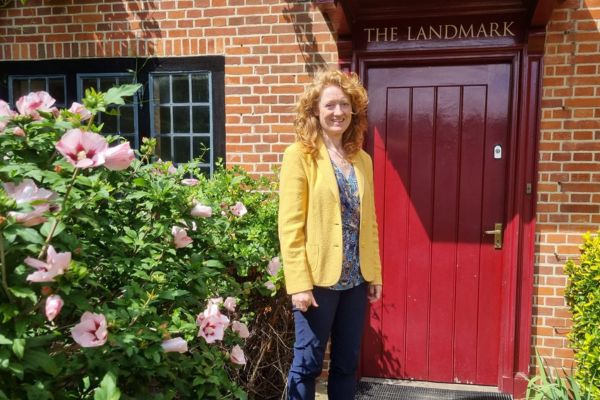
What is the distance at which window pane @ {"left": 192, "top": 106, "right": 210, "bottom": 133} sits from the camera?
387cm

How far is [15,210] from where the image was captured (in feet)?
4.43

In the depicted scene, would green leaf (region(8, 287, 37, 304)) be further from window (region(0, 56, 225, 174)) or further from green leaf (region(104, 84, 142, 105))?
window (region(0, 56, 225, 174))

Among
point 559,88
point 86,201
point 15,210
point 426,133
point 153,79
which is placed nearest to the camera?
point 15,210

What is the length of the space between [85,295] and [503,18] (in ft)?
10.0

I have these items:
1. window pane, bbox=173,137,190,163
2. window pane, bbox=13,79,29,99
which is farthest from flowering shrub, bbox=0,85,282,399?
window pane, bbox=13,79,29,99

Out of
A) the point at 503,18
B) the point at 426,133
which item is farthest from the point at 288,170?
the point at 503,18

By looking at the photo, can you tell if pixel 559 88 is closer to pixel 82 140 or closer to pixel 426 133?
pixel 426 133

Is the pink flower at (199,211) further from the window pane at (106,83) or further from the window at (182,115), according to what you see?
the window pane at (106,83)

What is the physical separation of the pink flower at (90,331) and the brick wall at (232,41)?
230 centimetres

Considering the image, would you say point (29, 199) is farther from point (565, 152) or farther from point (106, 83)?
point (565, 152)

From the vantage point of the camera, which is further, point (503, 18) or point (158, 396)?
point (503, 18)

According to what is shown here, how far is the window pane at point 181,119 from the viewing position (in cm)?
390

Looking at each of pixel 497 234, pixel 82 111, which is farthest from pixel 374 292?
pixel 82 111

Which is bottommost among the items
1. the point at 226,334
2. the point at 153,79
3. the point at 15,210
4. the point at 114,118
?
the point at 226,334
